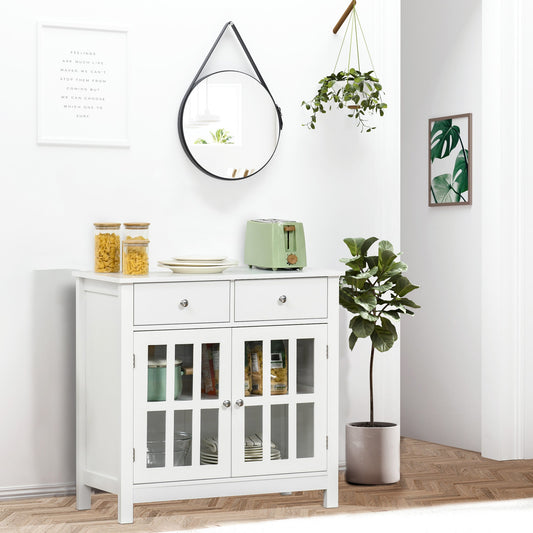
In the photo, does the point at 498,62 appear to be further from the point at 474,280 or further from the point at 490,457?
the point at 490,457

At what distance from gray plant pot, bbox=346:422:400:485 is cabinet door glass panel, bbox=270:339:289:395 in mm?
573

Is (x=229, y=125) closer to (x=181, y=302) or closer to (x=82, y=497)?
(x=181, y=302)

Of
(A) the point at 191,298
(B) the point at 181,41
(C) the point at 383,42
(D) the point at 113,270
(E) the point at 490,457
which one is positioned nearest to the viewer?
(A) the point at 191,298

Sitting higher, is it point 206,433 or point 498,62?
point 498,62

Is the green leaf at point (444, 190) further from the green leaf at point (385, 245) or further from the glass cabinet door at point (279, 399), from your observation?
the glass cabinet door at point (279, 399)

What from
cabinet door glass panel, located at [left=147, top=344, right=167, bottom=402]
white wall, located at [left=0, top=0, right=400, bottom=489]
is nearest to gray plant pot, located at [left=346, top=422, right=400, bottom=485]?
white wall, located at [left=0, top=0, right=400, bottom=489]

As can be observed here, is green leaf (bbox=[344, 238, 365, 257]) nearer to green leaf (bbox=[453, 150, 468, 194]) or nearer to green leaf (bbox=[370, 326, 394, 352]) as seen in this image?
green leaf (bbox=[370, 326, 394, 352])

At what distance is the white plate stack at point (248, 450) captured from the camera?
321cm

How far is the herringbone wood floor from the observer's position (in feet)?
10.5

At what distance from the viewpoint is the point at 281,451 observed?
331 centimetres

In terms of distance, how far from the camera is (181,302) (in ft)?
10.3

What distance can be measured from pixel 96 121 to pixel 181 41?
480 millimetres

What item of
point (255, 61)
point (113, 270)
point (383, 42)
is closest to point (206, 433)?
point (113, 270)

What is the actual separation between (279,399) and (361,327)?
523 mm
